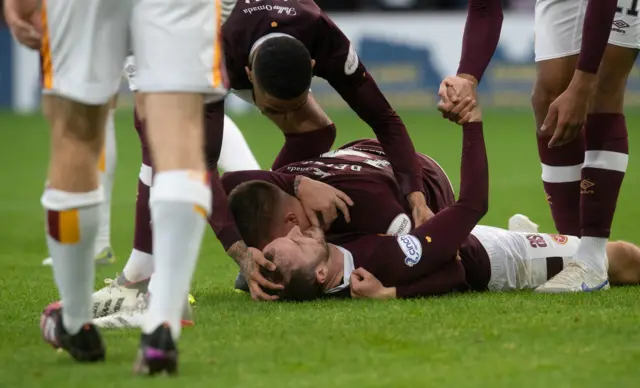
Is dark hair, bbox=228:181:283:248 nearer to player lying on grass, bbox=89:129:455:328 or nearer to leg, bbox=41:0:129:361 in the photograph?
player lying on grass, bbox=89:129:455:328

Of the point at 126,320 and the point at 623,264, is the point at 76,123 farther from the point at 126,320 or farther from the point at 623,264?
the point at 623,264

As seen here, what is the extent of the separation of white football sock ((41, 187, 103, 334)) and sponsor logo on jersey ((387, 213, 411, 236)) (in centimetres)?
164

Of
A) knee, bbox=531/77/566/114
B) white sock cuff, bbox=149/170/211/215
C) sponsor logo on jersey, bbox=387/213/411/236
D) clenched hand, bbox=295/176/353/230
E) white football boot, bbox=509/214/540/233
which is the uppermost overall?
white sock cuff, bbox=149/170/211/215

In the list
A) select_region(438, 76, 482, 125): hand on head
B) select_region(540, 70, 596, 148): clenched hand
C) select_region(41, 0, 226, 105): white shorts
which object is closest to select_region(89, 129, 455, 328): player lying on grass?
select_region(438, 76, 482, 125): hand on head

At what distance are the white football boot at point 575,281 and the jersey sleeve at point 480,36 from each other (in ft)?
2.65

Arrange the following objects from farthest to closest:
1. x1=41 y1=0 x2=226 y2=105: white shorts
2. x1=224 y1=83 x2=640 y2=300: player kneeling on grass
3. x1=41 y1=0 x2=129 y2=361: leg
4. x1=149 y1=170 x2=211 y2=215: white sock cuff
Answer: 1. x1=224 y1=83 x2=640 y2=300: player kneeling on grass
2. x1=41 y1=0 x2=129 y2=361: leg
3. x1=41 y1=0 x2=226 y2=105: white shorts
4. x1=149 y1=170 x2=211 y2=215: white sock cuff

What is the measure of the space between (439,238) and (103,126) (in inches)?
60.1

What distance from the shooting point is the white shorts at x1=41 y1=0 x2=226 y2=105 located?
2.87m

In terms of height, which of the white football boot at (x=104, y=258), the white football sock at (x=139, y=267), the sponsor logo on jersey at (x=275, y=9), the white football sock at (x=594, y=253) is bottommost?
the white football boot at (x=104, y=258)

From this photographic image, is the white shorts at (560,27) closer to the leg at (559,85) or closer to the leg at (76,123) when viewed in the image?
the leg at (559,85)

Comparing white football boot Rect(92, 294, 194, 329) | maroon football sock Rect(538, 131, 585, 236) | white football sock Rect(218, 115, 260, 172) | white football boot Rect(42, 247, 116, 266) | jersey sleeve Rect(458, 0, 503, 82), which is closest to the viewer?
white football boot Rect(92, 294, 194, 329)

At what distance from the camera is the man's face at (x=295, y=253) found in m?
4.18

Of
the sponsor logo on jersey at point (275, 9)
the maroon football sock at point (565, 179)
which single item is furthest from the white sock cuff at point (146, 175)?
the maroon football sock at point (565, 179)

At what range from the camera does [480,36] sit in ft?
14.9
